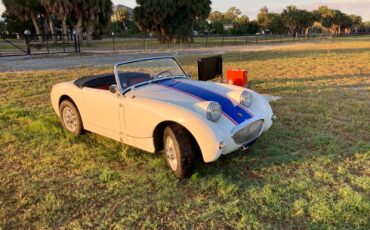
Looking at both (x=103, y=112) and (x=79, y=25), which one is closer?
(x=103, y=112)

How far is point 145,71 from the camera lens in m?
4.59

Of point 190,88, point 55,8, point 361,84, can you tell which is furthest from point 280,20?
point 190,88

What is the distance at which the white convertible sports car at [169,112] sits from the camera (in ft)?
11.3

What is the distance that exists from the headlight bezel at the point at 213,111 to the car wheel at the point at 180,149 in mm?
315

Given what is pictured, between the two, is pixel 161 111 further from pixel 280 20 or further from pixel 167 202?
pixel 280 20

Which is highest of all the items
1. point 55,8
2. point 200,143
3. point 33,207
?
point 55,8

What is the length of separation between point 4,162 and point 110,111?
153 centimetres

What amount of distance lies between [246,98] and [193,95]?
652 mm

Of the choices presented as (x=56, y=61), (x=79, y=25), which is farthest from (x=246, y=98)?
(x=79, y=25)

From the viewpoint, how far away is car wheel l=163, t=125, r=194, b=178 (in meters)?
3.47

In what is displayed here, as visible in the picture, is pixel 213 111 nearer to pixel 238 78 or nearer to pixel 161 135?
pixel 161 135

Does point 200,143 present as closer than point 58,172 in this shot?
Yes

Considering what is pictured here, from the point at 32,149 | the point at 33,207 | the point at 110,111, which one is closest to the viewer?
the point at 33,207

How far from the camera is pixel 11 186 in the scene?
12.0ft
